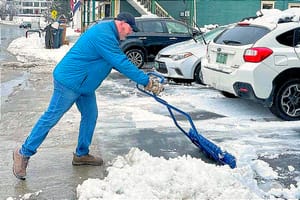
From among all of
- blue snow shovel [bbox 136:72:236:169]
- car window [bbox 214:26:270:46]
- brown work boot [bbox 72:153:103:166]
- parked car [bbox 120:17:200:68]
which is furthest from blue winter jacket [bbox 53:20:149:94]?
parked car [bbox 120:17:200:68]

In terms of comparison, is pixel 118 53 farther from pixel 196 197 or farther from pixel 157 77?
pixel 196 197

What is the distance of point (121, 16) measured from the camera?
17.0ft

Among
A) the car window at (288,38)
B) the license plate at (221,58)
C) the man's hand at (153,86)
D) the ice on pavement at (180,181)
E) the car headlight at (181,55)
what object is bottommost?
the ice on pavement at (180,181)

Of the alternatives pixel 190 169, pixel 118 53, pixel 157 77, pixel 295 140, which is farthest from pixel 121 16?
pixel 295 140

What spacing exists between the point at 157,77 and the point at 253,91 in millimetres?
2595

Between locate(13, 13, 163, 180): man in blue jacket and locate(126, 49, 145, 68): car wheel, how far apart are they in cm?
1009

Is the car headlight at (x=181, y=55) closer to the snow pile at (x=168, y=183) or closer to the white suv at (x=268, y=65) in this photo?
the white suv at (x=268, y=65)

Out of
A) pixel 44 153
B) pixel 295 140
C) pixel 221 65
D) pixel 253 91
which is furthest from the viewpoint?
pixel 221 65

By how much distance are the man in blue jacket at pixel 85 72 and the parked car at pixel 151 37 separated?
998 centimetres

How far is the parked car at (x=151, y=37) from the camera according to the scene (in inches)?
602

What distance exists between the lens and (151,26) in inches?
622

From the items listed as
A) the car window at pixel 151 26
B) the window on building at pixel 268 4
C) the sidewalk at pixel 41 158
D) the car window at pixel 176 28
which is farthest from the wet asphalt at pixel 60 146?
the window on building at pixel 268 4

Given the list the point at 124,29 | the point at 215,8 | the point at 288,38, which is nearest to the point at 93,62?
the point at 124,29

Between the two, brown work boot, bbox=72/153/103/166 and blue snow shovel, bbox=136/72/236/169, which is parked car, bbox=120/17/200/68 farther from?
brown work boot, bbox=72/153/103/166
